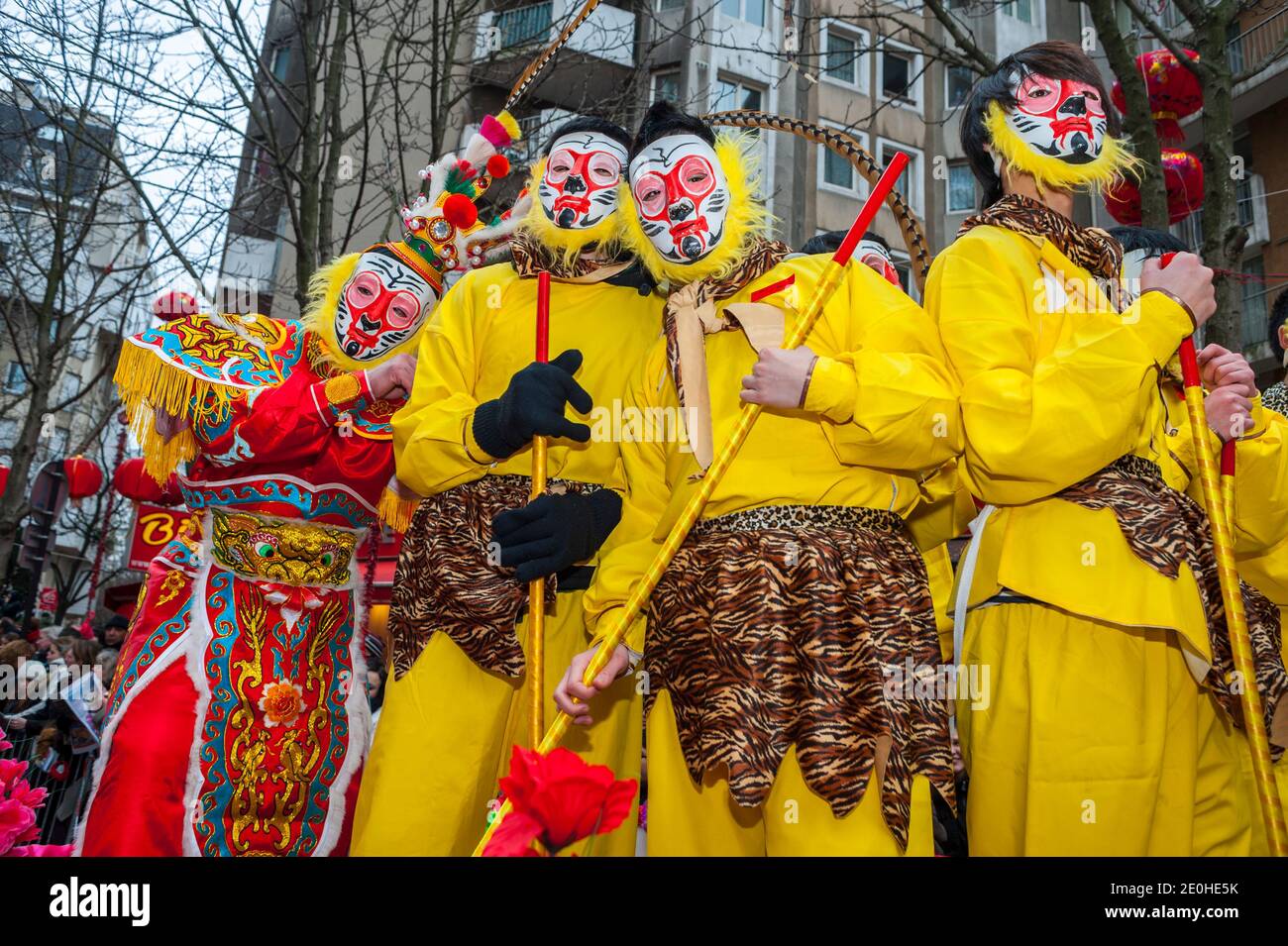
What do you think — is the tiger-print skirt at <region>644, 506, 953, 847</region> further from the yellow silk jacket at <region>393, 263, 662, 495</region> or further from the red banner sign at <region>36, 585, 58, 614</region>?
the red banner sign at <region>36, 585, 58, 614</region>

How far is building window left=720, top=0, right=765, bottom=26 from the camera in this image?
19.6 meters

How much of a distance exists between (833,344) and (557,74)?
1255 centimetres

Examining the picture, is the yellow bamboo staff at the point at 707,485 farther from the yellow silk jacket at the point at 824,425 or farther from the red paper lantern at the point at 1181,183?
the red paper lantern at the point at 1181,183

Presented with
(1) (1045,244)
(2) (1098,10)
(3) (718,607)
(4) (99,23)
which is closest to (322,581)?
(3) (718,607)

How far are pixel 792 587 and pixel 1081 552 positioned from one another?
630 millimetres

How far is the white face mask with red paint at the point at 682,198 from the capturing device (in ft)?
9.93

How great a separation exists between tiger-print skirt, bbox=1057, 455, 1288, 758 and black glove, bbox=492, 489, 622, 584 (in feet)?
3.82

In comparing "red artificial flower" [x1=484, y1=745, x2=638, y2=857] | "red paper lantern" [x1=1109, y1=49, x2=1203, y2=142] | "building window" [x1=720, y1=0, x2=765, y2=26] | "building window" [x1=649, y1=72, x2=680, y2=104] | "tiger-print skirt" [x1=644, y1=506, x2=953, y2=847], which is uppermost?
"building window" [x1=720, y1=0, x2=765, y2=26]

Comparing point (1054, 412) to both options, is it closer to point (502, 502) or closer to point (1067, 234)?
point (1067, 234)

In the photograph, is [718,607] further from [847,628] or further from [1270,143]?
[1270,143]

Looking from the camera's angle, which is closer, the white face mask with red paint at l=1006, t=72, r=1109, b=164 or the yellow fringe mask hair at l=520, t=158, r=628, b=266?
the white face mask with red paint at l=1006, t=72, r=1109, b=164

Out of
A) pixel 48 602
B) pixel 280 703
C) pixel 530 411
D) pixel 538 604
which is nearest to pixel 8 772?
pixel 280 703

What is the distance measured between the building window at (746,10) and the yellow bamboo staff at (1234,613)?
18.1 m

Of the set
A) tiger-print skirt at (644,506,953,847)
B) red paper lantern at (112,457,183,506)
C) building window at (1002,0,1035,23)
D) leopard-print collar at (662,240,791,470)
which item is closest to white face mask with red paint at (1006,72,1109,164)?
leopard-print collar at (662,240,791,470)
